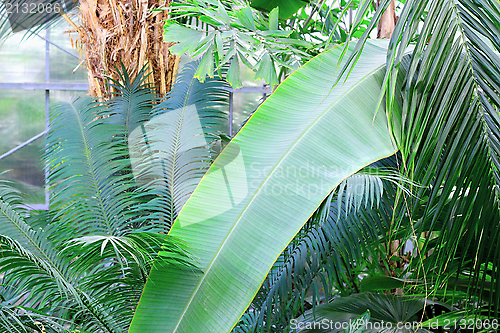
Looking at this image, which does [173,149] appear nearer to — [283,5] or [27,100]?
[283,5]

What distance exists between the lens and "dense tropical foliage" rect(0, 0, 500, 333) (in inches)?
27.8

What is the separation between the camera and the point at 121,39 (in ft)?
5.53

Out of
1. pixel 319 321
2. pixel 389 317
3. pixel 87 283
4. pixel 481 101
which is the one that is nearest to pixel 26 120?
pixel 87 283

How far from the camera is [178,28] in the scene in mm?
1266

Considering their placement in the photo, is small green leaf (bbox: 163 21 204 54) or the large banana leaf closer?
the large banana leaf

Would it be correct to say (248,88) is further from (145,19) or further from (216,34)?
(216,34)

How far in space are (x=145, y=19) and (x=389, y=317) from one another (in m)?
1.74

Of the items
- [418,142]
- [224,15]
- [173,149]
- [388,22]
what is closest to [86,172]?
[173,149]

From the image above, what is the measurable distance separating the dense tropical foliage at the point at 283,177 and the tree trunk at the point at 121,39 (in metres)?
0.22

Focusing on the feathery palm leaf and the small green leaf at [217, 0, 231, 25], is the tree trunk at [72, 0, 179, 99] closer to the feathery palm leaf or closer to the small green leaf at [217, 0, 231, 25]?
the small green leaf at [217, 0, 231, 25]

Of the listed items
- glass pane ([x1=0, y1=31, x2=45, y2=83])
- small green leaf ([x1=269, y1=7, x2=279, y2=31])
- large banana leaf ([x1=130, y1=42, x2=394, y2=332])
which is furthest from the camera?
glass pane ([x1=0, y1=31, x2=45, y2=83])

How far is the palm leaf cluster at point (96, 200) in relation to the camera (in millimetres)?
1217

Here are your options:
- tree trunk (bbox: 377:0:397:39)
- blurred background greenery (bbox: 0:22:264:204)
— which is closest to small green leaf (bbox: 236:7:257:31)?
tree trunk (bbox: 377:0:397:39)

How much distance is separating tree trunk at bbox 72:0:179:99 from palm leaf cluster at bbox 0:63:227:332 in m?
0.08
